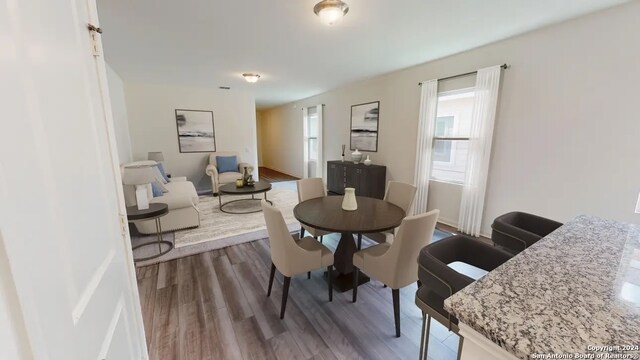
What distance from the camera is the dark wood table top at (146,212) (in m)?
2.56

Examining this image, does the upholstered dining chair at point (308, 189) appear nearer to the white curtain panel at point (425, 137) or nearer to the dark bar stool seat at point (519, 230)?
the white curtain panel at point (425, 137)

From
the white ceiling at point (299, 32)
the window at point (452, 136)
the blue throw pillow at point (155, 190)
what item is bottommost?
the blue throw pillow at point (155, 190)

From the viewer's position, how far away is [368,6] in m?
2.09

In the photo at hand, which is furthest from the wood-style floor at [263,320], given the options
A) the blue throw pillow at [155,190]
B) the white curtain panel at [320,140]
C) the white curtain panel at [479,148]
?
the white curtain panel at [320,140]

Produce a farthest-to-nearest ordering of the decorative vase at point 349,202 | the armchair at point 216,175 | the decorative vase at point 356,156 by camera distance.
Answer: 1. the armchair at point 216,175
2. the decorative vase at point 356,156
3. the decorative vase at point 349,202

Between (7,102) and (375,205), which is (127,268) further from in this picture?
(375,205)

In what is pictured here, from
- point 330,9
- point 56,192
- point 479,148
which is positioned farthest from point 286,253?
point 479,148

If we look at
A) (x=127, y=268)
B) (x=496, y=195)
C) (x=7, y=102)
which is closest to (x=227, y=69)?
(x=127, y=268)

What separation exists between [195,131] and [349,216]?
4.99 meters

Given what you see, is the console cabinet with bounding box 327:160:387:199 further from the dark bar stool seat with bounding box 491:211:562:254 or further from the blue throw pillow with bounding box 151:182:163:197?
the blue throw pillow with bounding box 151:182:163:197

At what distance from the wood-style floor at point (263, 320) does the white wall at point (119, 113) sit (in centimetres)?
266

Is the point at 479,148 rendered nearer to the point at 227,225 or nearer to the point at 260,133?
the point at 227,225

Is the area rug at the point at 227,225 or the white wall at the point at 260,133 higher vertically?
the white wall at the point at 260,133

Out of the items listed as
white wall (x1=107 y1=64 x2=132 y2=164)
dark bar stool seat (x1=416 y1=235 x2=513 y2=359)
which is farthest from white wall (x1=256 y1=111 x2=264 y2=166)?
dark bar stool seat (x1=416 y1=235 x2=513 y2=359)
